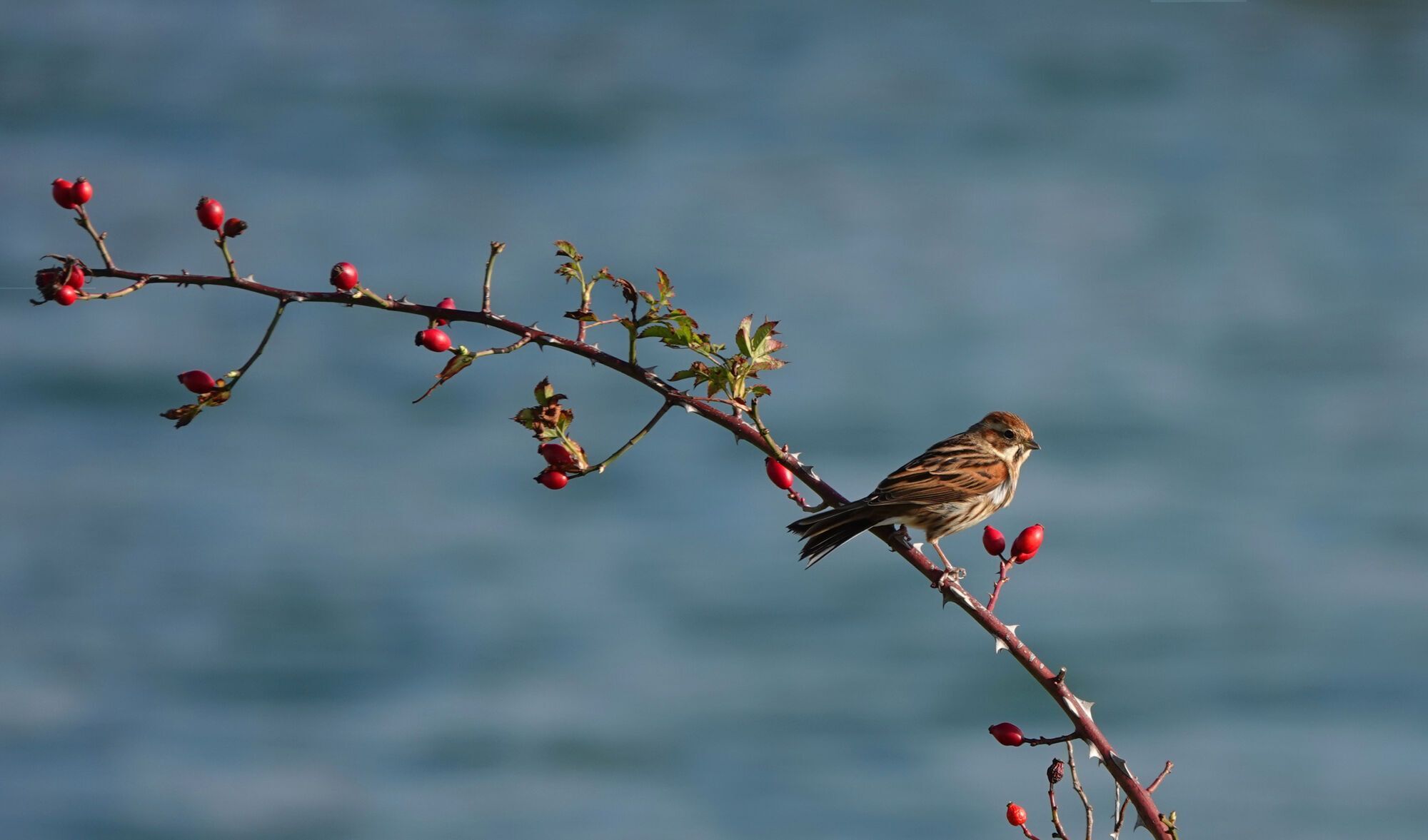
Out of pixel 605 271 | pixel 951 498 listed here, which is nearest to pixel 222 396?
pixel 605 271

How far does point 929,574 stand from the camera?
145 inches

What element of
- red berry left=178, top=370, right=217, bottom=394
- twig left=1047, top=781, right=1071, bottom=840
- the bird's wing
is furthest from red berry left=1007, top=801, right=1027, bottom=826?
red berry left=178, top=370, right=217, bottom=394

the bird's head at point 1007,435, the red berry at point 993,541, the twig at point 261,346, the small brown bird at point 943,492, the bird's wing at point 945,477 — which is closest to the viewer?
the twig at point 261,346

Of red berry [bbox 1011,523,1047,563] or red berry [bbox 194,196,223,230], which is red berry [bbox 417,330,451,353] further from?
red berry [bbox 1011,523,1047,563]

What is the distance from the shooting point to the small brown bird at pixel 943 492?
189 inches

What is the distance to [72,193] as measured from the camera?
4.02 m

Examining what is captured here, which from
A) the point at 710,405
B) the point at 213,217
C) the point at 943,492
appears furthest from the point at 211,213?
the point at 943,492

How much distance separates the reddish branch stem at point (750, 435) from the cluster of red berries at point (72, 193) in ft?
2.24

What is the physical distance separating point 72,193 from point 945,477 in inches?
148

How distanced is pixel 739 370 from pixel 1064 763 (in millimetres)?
1395

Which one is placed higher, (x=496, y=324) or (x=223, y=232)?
(x=223, y=232)

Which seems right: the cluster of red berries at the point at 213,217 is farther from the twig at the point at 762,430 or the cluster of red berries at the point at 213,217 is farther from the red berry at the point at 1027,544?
the red berry at the point at 1027,544

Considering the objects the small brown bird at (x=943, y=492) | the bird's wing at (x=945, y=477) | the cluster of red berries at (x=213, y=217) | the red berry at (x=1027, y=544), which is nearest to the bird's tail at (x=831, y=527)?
the small brown bird at (x=943, y=492)

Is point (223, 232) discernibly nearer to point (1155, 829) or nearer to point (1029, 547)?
point (1029, 547)
